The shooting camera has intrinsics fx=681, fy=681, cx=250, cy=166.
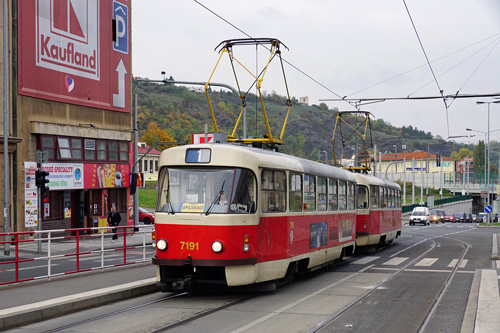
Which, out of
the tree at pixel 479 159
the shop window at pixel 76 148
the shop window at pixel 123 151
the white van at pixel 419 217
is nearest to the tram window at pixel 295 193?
the shop window at pixel 76 148

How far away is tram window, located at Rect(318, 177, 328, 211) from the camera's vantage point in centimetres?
1761

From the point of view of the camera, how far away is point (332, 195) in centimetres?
1909

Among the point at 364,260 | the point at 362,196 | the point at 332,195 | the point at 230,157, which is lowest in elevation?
the point at 364,260

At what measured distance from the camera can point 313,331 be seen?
9930 mm

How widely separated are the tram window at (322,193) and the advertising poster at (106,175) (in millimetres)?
20549

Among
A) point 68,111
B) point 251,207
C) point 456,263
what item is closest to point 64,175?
point 68,111

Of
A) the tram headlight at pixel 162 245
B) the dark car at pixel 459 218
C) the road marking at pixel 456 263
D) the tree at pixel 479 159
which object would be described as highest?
the tree at pixel 479 159

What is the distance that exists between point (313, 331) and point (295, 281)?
269 inches

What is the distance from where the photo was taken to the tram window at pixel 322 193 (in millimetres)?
17609

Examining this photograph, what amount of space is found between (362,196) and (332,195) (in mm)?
6438

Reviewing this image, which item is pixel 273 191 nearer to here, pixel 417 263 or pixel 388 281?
pixel 388 281

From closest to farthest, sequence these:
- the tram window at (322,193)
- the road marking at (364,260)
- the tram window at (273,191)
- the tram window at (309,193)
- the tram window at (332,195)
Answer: the tram window at (273,191), the tram window at (309,193), the tram window at (322,193), the tram window at (332,195), the road marking at (364,260)

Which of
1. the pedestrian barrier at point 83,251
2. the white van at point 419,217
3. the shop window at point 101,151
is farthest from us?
the white van at point 419,217

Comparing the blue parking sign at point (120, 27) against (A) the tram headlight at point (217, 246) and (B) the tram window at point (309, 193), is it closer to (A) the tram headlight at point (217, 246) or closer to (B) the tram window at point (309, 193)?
(B) the tram window at point (309, 193)
